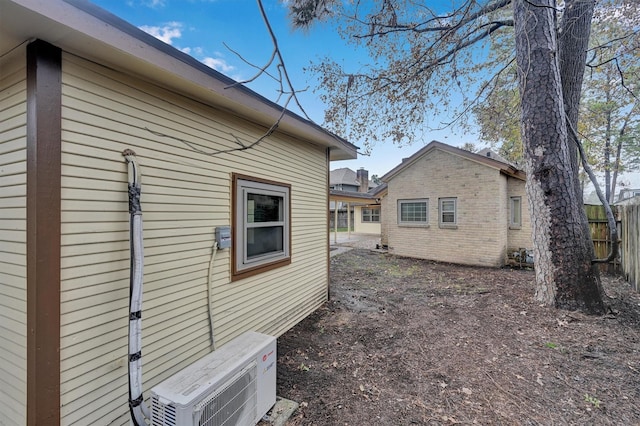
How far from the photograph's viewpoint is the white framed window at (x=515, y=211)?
29.7 feet

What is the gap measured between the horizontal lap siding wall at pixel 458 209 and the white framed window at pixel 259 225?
709 cm

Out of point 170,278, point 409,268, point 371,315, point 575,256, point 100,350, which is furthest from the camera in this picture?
point 409,268

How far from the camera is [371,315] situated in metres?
4.59

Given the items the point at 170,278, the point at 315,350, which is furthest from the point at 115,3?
the point at 315,350

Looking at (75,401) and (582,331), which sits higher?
(75,401)

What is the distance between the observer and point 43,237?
162 centimetres

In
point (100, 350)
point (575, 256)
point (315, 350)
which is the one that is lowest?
point (315, 350)

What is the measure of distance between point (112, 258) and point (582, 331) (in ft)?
17.3

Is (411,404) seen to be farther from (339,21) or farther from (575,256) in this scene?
(339,21)

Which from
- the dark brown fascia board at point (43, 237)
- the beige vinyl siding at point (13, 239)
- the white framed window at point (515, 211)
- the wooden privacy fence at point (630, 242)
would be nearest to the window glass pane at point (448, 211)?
the white framed window at point (515, 211)

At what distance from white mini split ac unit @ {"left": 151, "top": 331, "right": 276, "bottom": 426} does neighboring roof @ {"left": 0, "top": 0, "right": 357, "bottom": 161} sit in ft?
5.76

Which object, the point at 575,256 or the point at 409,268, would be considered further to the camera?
the point at 409,268

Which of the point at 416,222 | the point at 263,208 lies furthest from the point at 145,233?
the point at 416,222

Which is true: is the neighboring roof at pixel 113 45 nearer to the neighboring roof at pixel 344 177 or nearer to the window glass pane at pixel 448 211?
the window glass pane at pixel 448 211
